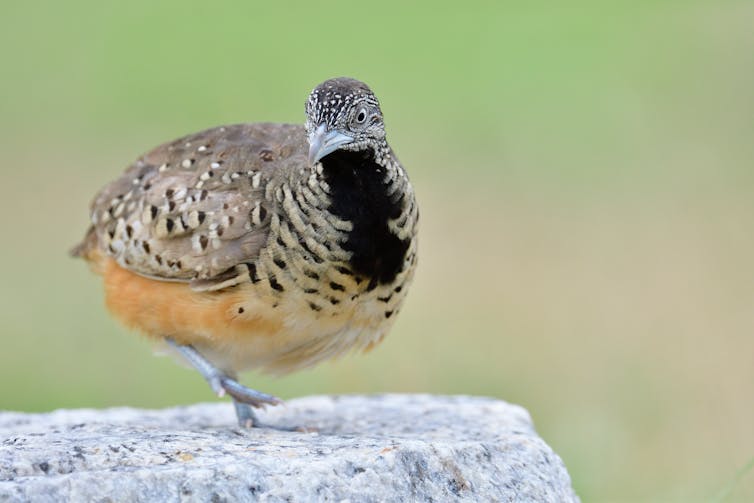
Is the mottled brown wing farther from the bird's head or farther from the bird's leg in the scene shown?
the bird's head

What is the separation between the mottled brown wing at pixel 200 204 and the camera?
22.9 ft

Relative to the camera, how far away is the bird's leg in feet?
22.4

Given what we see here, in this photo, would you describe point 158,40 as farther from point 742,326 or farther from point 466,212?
point 742,326

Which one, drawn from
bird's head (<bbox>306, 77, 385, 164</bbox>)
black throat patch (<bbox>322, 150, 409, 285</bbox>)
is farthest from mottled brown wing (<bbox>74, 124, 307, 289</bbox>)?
bird's head (<bbox>306, 77, 385, 164</bbox>)

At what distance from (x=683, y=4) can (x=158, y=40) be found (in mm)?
7290

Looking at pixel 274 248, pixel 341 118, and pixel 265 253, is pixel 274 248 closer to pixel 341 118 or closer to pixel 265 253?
pixel 265 253

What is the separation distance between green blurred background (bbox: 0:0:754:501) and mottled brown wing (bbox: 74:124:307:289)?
2711 mm

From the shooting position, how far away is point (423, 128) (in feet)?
56.1

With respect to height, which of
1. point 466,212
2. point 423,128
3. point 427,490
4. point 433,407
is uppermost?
point 423,128

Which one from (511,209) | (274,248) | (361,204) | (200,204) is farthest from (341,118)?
(511,209)

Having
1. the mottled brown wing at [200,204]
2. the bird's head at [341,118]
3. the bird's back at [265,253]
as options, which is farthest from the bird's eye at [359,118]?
the mottled brown wing at [200,204]

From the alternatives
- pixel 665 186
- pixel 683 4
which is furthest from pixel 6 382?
pixel 683 4

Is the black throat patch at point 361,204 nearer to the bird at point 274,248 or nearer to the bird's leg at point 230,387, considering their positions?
the bird at point 274,248

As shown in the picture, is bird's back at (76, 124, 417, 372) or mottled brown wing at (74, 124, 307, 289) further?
mottled brown wing at (74, 124, 307, 289)
